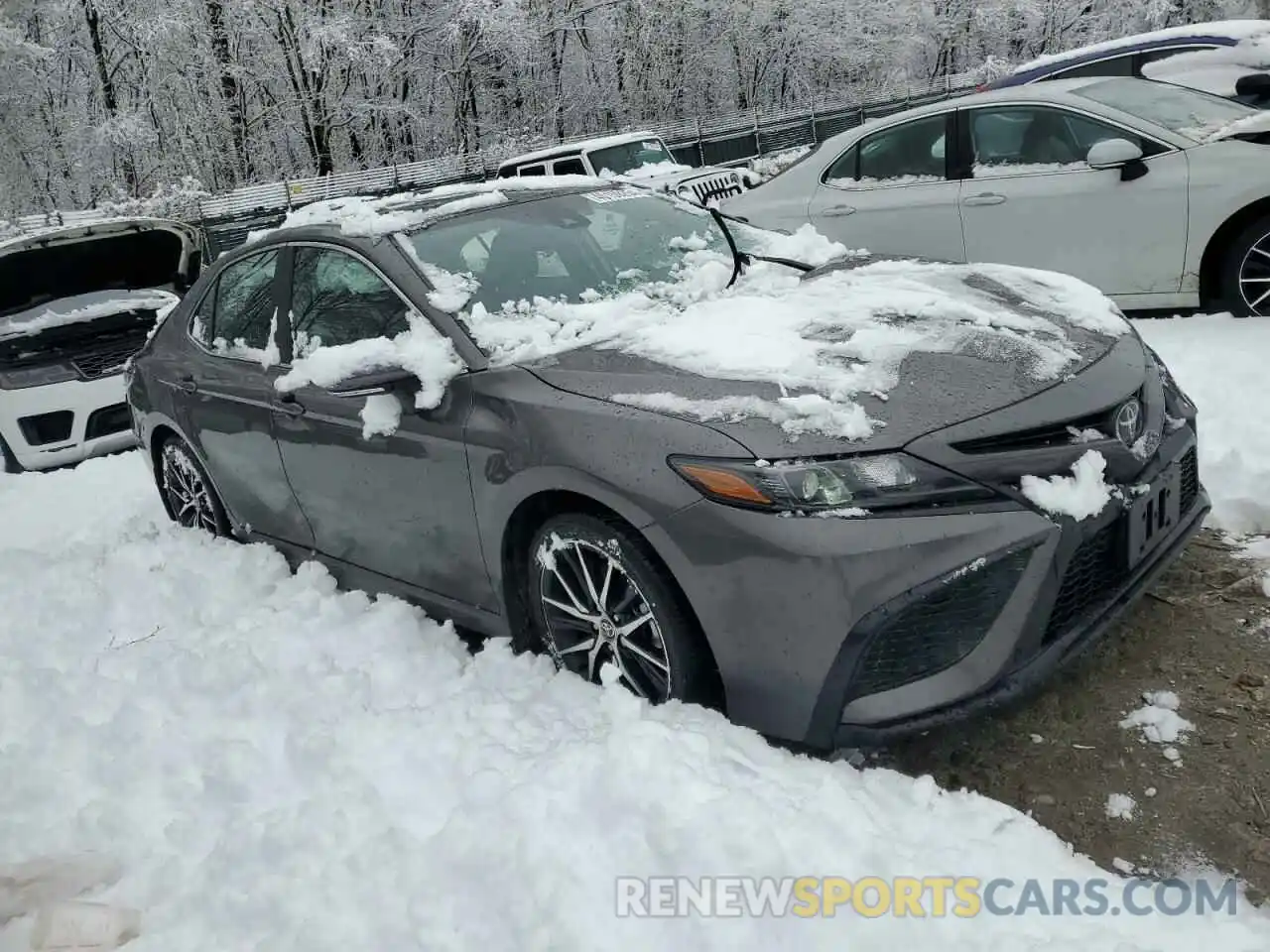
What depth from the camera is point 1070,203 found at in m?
5.80

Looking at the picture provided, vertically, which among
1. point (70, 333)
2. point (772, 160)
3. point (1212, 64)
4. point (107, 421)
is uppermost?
point (1212, 64)

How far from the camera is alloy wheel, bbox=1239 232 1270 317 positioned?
212 inches

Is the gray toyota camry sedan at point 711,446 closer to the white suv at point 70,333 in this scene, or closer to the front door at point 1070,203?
the front door at point 1070,203

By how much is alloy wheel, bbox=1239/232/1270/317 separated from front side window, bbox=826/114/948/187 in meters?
1.75

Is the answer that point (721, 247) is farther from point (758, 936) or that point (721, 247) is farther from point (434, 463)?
point (758, 936)

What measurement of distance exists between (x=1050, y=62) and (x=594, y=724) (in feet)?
27.9

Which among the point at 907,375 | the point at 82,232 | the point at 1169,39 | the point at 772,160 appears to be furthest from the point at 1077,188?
the point at 772,160

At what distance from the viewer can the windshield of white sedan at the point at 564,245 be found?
11.3ft

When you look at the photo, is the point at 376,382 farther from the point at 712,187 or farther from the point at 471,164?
the point at 471,164

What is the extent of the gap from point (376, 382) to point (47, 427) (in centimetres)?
486

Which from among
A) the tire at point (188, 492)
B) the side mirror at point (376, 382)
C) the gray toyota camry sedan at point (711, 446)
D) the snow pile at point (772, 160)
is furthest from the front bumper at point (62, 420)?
the snow pile at point (772, 160)

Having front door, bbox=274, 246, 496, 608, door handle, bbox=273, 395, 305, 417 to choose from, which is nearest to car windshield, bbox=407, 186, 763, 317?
front door, bbox=274, 246, 496, 608

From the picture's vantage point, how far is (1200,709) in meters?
2.73

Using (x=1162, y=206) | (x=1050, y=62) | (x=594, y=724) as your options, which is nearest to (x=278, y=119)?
(x=1050, y=62)
